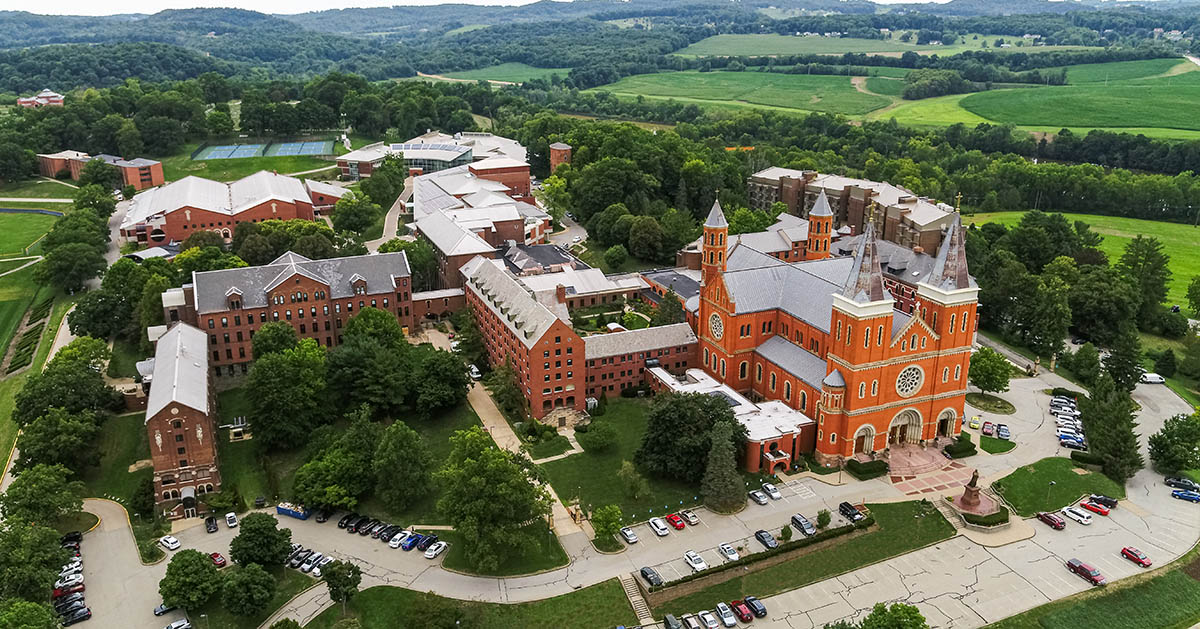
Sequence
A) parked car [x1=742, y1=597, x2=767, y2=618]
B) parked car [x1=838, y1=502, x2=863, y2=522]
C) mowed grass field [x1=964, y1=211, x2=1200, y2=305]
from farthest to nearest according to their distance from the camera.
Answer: mowed grass field [x1=964, y1=211, x2=1200, y2=305] → parked car [x1=838, y1=502, x2=863, y2=522] → parked car [x1=742, y1=597, x2=767, y2=618]

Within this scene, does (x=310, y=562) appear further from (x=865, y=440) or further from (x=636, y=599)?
(x=865, y=440)

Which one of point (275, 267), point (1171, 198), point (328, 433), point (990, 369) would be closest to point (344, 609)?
point (328, 433)

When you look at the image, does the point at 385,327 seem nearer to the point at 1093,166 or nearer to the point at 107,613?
the point at 107,613

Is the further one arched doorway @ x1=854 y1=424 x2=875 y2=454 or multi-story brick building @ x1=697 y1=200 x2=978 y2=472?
arched doorway @ x1=854 y1=424 x2=875 y2=454

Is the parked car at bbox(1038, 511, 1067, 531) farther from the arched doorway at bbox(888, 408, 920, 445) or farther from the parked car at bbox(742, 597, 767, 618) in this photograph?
the parked car at bbox(742, 597, 767, 618)

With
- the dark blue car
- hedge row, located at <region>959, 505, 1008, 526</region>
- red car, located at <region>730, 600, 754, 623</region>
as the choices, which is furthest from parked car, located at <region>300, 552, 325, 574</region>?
hedge row, located at <region>959, 505, 1008, 526</region>

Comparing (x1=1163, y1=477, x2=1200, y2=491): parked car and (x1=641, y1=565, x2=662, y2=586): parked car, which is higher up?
(x1=641, y1=565, x2=662, y2=586): parked car
